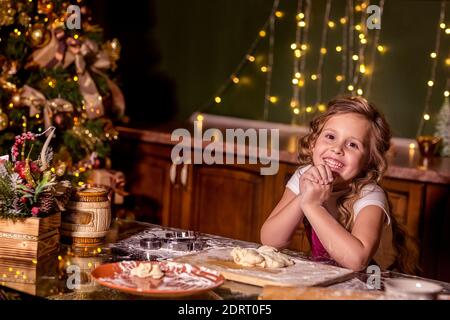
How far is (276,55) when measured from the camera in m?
4.61

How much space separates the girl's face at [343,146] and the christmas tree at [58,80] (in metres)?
1.35

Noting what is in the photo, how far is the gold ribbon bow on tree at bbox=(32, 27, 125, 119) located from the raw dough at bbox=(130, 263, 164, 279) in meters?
1.93

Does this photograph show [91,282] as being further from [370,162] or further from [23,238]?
[370,162]

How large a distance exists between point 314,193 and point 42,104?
163 cm

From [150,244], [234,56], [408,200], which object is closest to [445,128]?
[408,200]

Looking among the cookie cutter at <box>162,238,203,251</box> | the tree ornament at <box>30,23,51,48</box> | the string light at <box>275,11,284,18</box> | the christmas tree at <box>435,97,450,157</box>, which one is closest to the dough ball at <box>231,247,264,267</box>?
the cookie cutter at <box>162,238,203,251</box>

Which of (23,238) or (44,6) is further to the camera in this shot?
(44,6)

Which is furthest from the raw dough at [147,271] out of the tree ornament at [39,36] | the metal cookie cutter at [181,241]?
the tree ornament at [39,36]

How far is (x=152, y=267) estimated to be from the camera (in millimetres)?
1831

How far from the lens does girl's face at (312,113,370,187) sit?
238cm

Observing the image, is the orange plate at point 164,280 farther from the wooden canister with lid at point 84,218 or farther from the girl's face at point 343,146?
Result: the girl's face at point 343,146

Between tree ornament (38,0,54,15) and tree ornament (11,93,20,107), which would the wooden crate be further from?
tree ornament (38,0,54,15)

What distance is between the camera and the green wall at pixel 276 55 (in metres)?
4.13
